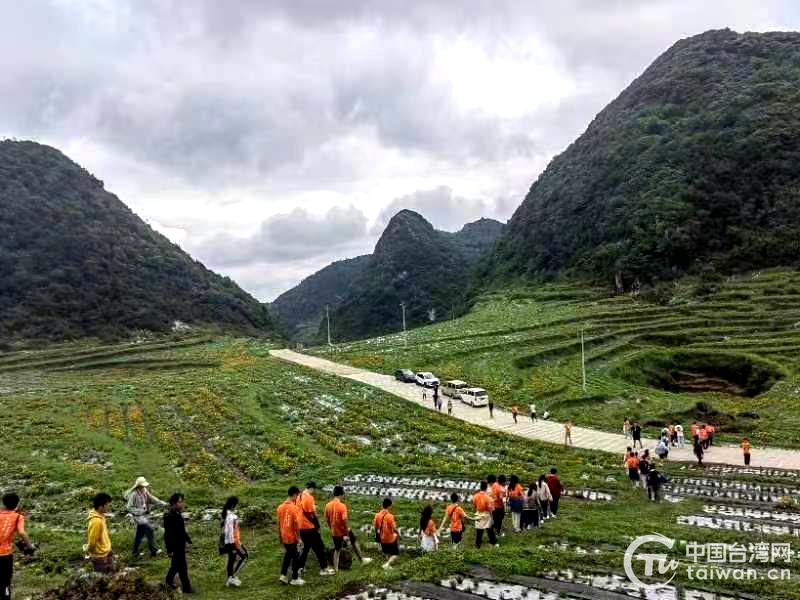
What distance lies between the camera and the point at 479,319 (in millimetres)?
91688

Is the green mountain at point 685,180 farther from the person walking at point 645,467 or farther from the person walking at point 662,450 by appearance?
the person walking at point 645,467

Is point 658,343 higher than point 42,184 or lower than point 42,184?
lower

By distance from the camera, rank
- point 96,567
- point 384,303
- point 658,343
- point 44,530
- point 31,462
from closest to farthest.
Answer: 1. point 96,567
2. point 44,530
3. point 31,462
4. point 658,343
5. point 384,303

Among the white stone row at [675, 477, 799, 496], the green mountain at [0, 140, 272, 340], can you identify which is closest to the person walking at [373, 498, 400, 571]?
the white stone row at [675, 477, 799, 496]

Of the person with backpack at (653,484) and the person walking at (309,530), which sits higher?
the person walking at (309,530)

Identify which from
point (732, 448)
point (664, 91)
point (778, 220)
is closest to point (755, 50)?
point (664, 91)

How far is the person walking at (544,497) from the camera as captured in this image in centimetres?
1766

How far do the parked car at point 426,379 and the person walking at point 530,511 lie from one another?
34.0 metres

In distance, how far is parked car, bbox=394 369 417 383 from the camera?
179 ft

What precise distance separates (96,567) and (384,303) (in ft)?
557

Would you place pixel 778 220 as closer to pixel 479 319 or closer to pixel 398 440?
pixel 479 319

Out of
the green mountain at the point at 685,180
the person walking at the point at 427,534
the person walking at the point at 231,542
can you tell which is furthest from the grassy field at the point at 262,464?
the green mountain at the point at 685,180

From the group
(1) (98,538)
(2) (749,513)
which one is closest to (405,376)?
(2) (749,513)

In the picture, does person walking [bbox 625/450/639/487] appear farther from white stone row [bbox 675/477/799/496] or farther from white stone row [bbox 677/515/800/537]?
white stone row [bbox 677/515/800/537]
